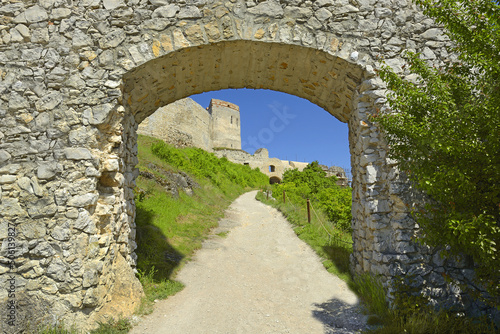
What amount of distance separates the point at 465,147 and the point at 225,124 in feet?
103

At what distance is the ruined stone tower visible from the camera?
108 feet

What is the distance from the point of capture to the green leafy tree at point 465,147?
289 cm

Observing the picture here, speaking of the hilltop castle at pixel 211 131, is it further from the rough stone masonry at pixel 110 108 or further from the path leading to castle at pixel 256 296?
the rough stone masonry at pixel 110 108

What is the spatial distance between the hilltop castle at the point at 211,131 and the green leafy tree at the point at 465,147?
57.3ft

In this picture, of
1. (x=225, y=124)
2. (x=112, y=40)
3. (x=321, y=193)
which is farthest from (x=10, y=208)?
(x=225, y=124)

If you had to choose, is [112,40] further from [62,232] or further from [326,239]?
[326,239]

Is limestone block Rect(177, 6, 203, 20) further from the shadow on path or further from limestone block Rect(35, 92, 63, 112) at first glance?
the shadow on path

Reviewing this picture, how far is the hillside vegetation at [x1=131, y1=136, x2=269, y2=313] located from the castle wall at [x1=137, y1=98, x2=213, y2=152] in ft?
11.8

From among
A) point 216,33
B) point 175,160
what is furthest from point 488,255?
point 175,160

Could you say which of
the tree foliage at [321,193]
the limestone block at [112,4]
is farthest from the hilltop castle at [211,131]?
the limestone block at [112,4]

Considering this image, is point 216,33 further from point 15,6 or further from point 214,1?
point 15,6

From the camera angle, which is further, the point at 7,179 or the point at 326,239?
the point at 326,239

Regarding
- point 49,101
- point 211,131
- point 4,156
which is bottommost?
point 4,156

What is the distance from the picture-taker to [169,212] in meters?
9.20
